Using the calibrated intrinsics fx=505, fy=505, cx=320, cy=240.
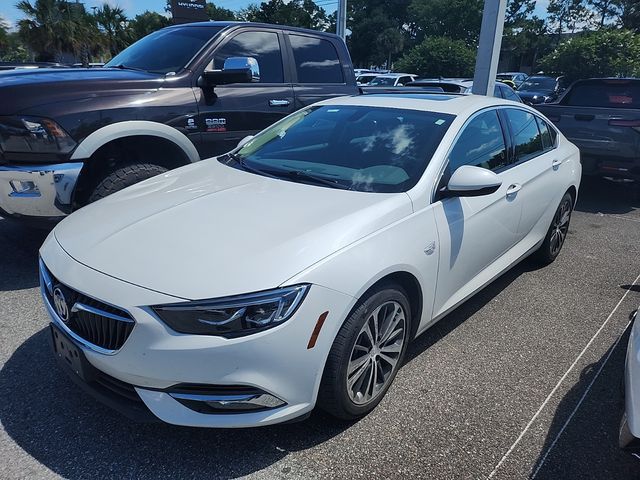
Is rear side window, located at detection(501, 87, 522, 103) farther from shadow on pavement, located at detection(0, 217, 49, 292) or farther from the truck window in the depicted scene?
shadow on pavement, located at detection(0, 217, 49, 292)

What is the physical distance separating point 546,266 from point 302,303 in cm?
355

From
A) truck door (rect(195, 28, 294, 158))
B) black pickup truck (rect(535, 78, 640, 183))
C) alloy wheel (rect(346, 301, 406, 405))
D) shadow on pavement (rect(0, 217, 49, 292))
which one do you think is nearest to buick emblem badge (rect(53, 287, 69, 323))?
alloy wheel (rect(346, 301, 406, 405))

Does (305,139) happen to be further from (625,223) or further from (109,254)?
(625,223)

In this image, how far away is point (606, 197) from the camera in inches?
311

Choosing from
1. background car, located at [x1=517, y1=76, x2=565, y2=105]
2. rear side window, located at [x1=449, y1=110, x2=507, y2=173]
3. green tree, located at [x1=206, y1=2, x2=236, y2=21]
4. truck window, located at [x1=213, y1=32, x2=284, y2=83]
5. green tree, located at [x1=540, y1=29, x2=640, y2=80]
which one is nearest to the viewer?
rear side window, located at [x1=449, y1=110, x2=507, y2=173]

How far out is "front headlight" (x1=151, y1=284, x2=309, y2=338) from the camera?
2.01 meters

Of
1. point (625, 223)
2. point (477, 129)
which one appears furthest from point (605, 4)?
point (477, 129)

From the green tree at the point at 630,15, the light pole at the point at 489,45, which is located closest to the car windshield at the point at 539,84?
the light pole at the point at 489,45

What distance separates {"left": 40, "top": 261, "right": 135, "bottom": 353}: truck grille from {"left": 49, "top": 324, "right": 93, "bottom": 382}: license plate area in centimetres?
5

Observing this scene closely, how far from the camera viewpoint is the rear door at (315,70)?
5.33 m

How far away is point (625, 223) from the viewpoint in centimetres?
645

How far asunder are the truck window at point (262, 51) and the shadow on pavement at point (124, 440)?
10.7 ft

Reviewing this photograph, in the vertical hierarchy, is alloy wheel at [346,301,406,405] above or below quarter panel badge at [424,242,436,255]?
below

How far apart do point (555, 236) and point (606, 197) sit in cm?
395
